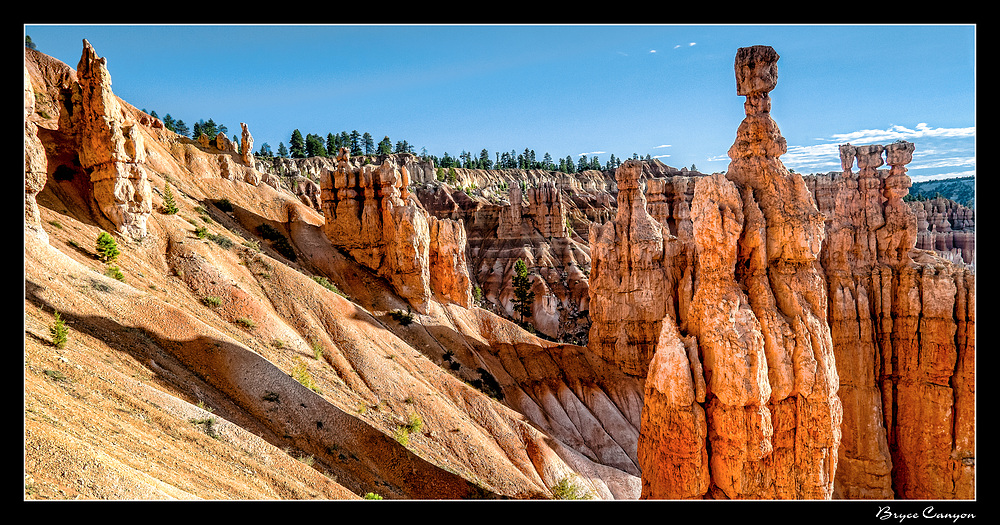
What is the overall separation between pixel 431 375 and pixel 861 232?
94.4ft

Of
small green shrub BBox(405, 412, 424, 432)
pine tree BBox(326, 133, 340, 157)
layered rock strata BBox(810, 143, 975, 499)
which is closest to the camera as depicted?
small green shrub BBox(405, 412, 424, 432)

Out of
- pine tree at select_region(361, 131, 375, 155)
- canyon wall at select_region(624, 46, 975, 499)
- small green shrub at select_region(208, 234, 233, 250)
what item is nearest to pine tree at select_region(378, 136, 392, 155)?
pine tree at select_region(361, 131, 375, 155)

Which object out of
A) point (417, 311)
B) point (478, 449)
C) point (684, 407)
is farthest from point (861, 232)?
point (417, 311)

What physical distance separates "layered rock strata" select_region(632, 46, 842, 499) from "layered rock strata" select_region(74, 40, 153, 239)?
28.4 m

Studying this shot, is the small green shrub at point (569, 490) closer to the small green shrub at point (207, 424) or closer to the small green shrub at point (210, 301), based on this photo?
the small green shrub at point (207, 424)

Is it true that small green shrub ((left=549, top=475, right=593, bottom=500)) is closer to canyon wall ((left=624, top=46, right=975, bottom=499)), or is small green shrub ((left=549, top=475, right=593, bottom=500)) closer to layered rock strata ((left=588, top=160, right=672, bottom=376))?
canyon wall ((left=624, top=46, right=975, bottom=499))

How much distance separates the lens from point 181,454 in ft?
53.9

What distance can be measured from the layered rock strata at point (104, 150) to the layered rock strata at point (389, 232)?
59.7ft

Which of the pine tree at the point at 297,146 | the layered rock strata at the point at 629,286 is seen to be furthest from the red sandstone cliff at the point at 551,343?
the pine tree at the point at 297,146

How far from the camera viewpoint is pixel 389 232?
4706cm

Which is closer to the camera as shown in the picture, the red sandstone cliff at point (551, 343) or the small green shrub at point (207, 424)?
the small green shrub at point (207, 424)

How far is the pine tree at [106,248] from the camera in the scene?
27562mm

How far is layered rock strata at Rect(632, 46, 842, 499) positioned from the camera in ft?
65.3
